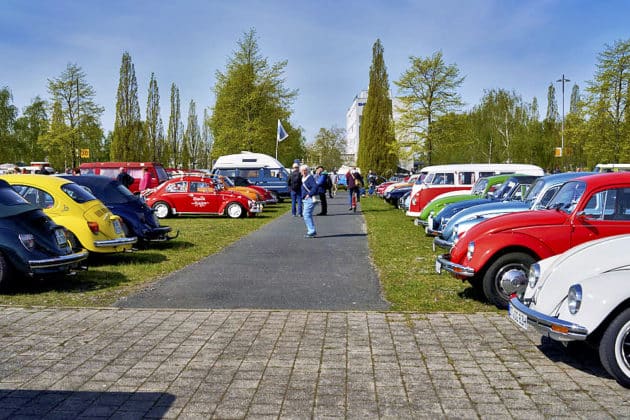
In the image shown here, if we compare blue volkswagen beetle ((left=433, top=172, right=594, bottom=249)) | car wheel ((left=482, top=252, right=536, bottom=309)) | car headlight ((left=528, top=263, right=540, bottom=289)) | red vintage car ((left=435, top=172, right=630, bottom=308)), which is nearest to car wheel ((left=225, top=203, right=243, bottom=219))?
blue volkswagen beetle ((left=433, top=172, right=594, bottom=249))

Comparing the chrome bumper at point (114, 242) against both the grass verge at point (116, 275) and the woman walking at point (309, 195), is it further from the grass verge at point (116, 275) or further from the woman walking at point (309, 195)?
the woman walking at point (309, 195)

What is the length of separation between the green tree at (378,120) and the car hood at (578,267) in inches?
2315

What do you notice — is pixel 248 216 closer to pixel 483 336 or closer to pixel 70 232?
pixel 70 232

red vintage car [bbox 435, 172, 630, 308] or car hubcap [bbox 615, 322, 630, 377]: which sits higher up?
red vintage car [bbox 435, 172, 630, 308]

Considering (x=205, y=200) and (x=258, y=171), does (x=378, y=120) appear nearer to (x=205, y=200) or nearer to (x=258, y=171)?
(x=258, y=171)

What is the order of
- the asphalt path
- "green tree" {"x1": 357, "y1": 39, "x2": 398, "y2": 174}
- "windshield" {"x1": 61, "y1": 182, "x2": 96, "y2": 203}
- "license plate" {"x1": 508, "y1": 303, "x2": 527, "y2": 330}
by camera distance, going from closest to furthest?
"license plate" {"x1": 508, "y1": 303, "x2": 527, "y2": 330} → the asphalt path → "windshield" {"x1": 61, "y1": 182, "x2": 96, "y2": 203} → "green tree" {"x1": 357, "y1": 39, "x2": 398, "y2": 174}

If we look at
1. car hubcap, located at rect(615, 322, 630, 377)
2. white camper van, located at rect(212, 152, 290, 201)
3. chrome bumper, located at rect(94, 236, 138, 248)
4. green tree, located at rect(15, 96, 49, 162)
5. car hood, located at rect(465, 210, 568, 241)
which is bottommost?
car hubcap, located at rect(615, 322, 630, 377)

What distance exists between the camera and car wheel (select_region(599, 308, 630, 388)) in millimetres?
4824

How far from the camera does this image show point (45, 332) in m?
6.59

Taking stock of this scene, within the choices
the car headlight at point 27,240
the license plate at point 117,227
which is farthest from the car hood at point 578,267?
the license plate at point 117,227

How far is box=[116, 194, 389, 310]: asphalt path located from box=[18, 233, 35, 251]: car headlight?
1.56 metres

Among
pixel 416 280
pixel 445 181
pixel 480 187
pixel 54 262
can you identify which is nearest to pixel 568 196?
pixel 416 280

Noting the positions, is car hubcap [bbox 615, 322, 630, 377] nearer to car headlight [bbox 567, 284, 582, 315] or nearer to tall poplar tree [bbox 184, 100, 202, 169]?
car headlight [bbox 567, 284, 582, 315]

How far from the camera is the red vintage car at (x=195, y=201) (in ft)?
78.1
